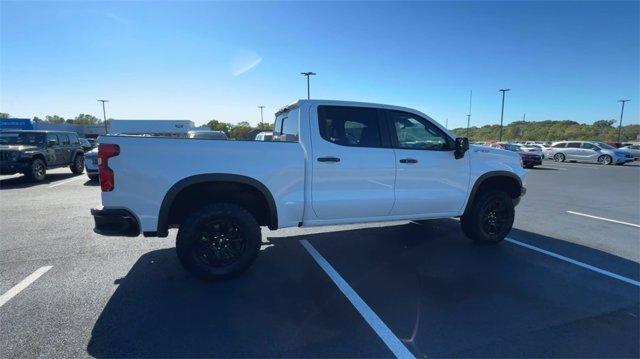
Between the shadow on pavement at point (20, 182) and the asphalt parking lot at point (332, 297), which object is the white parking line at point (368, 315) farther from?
the shadow on pavement at point (20, 182)

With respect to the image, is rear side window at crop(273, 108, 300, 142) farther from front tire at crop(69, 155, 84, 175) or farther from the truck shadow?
front tire at crop(69, 155, 84, 175)

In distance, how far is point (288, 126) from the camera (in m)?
4.52

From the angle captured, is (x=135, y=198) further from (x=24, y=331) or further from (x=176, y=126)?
(x=176, y=126)

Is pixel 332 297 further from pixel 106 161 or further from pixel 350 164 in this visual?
pixel 106 161

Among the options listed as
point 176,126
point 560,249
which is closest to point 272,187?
point 560,249

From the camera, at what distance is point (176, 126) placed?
14758 millimetres

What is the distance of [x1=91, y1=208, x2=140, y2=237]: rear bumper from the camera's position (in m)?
3.35

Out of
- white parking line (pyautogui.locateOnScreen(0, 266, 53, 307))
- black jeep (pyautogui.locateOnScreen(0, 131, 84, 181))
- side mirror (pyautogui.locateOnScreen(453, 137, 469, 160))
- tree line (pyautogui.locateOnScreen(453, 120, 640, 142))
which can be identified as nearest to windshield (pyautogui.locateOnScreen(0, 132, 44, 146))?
black jeep (pyautogui.locateOnScreen(0, 131, 84, 181))

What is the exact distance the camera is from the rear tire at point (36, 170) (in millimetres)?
11023

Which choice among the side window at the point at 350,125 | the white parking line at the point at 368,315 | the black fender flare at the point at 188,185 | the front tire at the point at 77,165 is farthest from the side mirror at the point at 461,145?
the front tire at the point at 77,165

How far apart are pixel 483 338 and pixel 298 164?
2.38 meters

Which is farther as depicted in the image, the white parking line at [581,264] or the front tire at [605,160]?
the front tire at [605,160]

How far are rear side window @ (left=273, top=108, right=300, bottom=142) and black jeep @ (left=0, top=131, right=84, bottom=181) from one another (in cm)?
1033

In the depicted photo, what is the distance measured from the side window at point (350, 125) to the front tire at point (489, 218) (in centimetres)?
192
